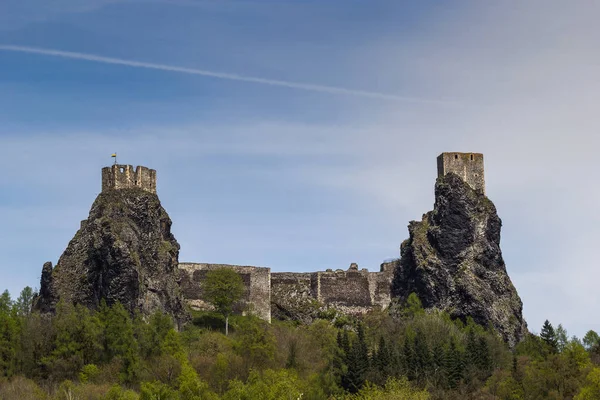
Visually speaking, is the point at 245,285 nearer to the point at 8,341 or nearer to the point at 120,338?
the point at 120,338

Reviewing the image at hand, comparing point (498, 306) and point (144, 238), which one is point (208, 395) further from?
point (498, 306)

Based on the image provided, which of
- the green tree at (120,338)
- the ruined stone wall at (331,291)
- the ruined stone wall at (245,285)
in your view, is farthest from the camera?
the ruined stone wall at (331,291)

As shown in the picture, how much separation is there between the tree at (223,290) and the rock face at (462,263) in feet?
50.4

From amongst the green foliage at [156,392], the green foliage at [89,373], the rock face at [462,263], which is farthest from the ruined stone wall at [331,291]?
the green foliage at [156,392]

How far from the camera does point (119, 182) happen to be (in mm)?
127812

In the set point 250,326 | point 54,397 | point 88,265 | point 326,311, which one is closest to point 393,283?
point 326,311

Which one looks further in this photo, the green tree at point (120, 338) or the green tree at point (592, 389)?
the green tree at point (120, 338)

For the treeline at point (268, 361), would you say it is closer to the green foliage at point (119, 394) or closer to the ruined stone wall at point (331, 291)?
the green foliage at point (119, 394)

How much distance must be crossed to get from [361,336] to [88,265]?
77.4 feet

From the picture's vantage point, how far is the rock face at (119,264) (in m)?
122

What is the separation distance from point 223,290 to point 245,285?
4.95 m

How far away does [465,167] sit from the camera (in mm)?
135875

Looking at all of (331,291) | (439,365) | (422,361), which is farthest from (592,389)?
(331,291)

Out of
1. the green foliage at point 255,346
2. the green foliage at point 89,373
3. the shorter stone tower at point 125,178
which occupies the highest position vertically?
the shorter stone tower at point 125,178
